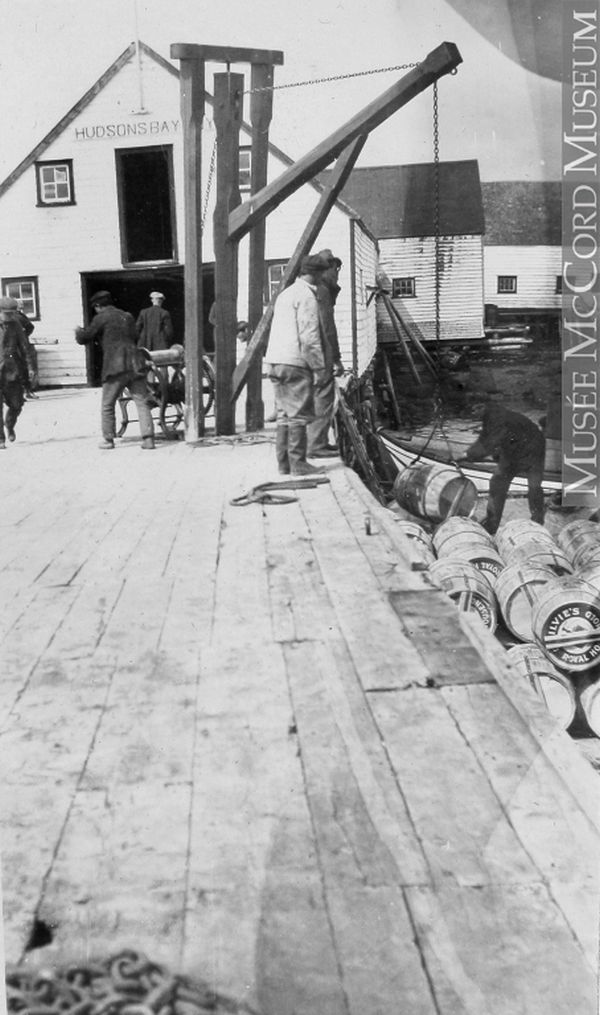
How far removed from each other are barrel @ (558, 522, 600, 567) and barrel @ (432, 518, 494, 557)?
2.71ft

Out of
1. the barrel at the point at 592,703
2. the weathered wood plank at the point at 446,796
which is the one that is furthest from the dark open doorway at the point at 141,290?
the weathered wood plank at the point at 446,796

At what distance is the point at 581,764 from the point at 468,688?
0.56 m

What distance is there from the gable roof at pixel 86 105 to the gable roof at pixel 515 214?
37.1 feet

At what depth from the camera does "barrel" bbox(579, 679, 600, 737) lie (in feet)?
23.4

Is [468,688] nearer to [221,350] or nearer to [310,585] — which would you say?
[310,585]

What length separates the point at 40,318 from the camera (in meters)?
9.95

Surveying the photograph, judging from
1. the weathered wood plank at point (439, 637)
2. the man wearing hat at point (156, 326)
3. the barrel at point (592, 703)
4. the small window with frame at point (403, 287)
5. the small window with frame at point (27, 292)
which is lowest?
the barrel at point (592, 703)

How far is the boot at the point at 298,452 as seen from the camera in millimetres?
7508

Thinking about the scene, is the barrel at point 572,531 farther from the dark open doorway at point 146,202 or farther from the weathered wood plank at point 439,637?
the weathered wood plank at point 439,637

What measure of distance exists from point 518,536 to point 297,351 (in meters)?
3.45

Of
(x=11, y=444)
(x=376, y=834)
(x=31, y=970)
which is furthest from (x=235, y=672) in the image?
(x=11, y=444)

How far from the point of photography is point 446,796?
229 centimetres

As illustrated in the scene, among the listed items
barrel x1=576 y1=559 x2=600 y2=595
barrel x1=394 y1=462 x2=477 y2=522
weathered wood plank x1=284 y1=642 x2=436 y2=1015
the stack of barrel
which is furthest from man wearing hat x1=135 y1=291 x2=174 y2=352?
weathered wood plank x1=284 y1=642 x2=436 y2=1015

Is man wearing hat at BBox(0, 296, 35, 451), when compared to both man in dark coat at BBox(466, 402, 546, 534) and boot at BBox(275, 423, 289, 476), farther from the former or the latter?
man in dark coat at BBox(466, 402, 546, 534)
